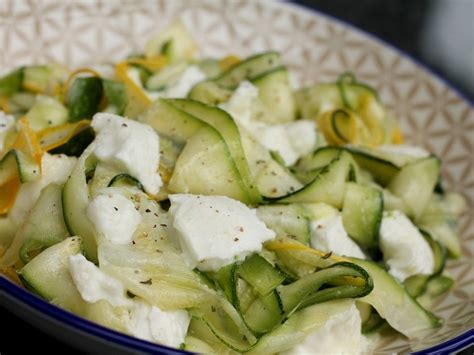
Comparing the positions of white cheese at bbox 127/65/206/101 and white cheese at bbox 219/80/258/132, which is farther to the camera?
white cheese at bbox 127/65/206/101

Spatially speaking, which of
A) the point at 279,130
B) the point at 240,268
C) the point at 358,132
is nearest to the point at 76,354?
the point at 240,268

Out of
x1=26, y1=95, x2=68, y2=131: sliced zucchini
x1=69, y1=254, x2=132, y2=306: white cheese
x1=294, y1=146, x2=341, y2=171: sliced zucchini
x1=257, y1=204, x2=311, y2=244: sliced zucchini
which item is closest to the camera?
x1=69, y1=254, x2=132, y2=306: white cheese

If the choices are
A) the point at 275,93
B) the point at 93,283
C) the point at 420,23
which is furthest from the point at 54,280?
the point at 420,23

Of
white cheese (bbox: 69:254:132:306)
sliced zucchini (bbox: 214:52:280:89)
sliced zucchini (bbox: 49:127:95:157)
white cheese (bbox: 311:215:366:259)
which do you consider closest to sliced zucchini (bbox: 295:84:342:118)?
sliced zucchini (bbox: 214:52:280:89)

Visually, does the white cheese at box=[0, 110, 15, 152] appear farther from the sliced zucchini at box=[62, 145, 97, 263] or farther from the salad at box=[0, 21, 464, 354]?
the sliced zucchini at box=[62, 145, 97, 263]

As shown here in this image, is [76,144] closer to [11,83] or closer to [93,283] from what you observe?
[93,283]

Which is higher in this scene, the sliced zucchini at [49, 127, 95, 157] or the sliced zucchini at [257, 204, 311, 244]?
the sliced zucchini at [49, 127, 95, 157]
